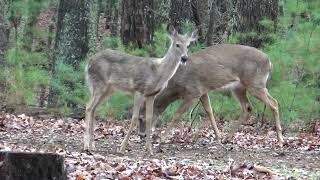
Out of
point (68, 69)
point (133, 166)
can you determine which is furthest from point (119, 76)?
point (68, 69)

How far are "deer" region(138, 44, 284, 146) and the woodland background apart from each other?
5.06 feet

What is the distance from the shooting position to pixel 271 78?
1440 centimetres

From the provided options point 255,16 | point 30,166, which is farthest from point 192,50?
point 30,166

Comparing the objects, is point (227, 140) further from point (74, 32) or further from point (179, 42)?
point (74, 32)

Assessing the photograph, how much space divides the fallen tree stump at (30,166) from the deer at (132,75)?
5.32 meters

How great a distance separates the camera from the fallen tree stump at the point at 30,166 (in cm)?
510

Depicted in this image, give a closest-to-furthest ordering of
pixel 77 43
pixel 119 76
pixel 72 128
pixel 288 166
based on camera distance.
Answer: pixel 288 166 → pixel 119 76 → pixel 72 128 → pixel 77 43

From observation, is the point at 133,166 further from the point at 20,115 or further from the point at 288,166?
the point at 20,115

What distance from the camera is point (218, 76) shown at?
41.1 ft

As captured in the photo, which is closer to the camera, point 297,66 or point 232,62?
point 232,62

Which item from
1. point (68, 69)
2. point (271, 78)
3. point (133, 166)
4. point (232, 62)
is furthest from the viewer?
point (68, 69)

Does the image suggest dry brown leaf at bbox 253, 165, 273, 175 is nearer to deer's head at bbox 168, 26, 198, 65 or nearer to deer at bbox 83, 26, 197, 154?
deer at bbox 83, 26, 197, 154

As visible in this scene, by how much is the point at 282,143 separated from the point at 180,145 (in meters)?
1.66

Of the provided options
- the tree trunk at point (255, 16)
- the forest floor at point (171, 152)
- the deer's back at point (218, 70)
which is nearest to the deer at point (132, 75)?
the forest floor at point (171, 152)
